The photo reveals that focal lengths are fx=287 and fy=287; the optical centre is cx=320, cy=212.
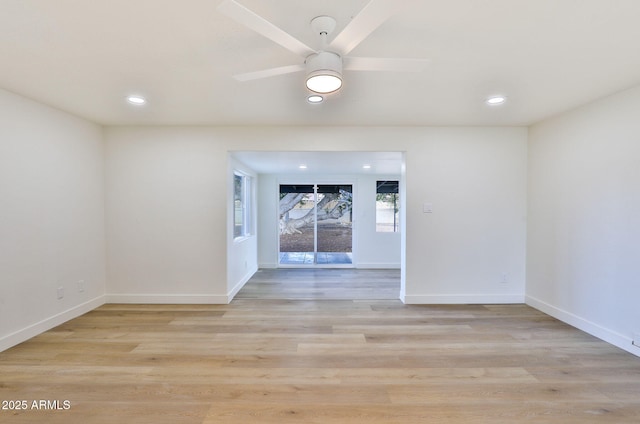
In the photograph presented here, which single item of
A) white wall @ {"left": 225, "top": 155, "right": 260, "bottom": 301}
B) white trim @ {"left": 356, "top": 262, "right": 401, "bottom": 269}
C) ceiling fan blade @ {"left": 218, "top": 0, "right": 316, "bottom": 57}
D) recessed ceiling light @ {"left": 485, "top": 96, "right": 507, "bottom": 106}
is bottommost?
white trim @ {"left": 356, "top": 262, "right": 401, "bottom": 269}

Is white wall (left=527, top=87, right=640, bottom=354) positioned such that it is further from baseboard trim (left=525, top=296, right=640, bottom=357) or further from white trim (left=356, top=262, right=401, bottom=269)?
white trim (left=356, top=262, right=401, bottom=269)

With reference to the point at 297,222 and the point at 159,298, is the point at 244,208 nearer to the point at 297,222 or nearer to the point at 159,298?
the point at 297,222

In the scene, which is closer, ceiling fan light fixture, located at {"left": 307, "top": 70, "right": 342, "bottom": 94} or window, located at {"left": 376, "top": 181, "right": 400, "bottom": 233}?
ceiling fan light fixture, located at {"left": 307, "top": 70, "right": 342, "bottom": 94}

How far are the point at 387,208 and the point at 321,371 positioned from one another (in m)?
4.74

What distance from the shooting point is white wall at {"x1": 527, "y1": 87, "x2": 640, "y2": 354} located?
247cm

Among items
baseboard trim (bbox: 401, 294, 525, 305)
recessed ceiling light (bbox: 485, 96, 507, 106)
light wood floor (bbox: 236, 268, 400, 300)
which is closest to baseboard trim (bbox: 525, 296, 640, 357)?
baseboard trim (bbox: 401, 294, 525, 305)

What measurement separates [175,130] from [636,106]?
4.63 metres

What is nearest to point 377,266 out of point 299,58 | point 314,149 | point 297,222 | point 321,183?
point 297,222

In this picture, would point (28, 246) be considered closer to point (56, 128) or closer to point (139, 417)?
point (56, 128)

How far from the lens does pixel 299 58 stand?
1.96m

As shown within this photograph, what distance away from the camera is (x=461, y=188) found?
11.9 ft

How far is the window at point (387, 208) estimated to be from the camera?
21.1 feet

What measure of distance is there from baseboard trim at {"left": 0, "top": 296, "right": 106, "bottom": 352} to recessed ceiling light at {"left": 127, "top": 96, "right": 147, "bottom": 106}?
234cm

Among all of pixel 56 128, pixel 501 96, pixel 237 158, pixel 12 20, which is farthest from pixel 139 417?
pixel 501 96
